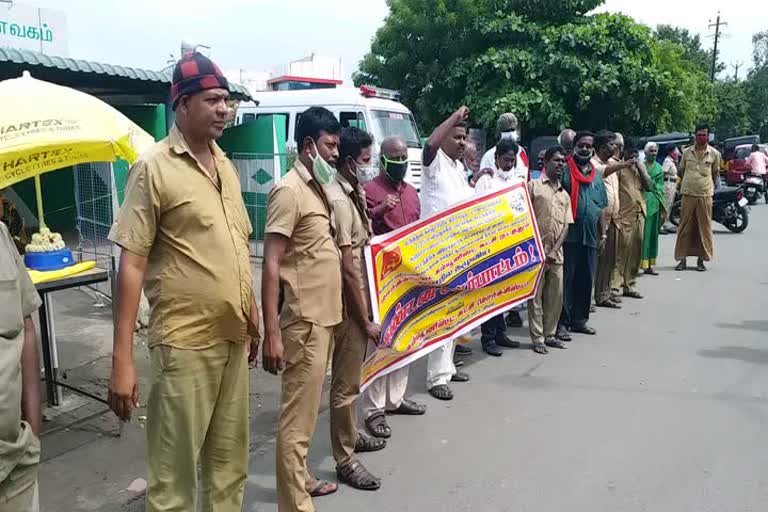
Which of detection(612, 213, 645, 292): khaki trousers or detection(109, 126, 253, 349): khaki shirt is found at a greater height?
detection(109, 126, 253, 349): khaki shirt

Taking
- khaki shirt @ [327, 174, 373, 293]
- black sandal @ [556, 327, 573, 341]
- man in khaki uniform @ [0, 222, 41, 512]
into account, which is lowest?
black sandal @ [556, 327, 573, 341]

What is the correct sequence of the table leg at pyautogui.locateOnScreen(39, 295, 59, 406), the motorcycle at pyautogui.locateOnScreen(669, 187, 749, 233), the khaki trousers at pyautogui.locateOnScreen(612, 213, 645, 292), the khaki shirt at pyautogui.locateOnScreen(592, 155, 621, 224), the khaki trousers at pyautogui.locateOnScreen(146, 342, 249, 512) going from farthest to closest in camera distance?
the motorcycle at pyautogui.locateOnScreen(669, 187, 749, 233) < the khaki trousers at pyautogui.locateOnScreen(612, 213, 645, 292) < the khaki shirt at pyautogui.locateOnScreen(592, 155, 621, 224) < the table leg at pyautogui.locateOnScreen(39, 295, 59, 406) < the khaki trousers at pyautogui.locateOnScreen(146, 342, 249, 512)

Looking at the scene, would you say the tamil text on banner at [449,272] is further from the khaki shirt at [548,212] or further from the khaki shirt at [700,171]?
the khaki shirt at [700,171]

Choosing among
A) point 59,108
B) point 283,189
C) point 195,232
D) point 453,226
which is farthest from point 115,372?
point 453,226

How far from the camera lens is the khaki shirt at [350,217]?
10.3 feet

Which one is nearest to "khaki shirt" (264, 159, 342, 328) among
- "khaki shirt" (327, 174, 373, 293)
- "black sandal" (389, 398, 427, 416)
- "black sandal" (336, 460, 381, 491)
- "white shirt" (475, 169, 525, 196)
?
"khaki shirt" (327, 174, 373, 293)

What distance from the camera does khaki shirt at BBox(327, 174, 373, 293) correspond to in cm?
313

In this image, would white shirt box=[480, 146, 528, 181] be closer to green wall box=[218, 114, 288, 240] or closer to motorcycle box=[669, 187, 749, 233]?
green wall box=[218, 114, 288, 240]

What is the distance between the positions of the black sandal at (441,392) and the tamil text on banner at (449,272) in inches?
15.5

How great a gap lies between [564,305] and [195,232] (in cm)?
464

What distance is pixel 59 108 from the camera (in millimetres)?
3691

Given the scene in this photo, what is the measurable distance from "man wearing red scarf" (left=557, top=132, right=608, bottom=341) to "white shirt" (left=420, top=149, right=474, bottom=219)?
1820 mm

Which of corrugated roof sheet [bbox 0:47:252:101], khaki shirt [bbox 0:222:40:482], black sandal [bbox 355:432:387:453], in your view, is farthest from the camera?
corrugated roof sheet [bbox 0:47:252:101]

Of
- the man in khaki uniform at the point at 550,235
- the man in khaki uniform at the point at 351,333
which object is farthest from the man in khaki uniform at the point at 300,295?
the man in khaki uniform at the point at 550,235
